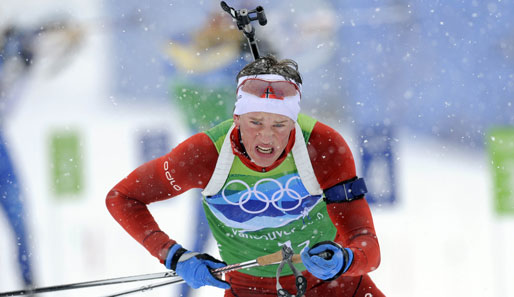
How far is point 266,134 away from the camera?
2.46 m

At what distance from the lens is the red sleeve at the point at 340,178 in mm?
2482

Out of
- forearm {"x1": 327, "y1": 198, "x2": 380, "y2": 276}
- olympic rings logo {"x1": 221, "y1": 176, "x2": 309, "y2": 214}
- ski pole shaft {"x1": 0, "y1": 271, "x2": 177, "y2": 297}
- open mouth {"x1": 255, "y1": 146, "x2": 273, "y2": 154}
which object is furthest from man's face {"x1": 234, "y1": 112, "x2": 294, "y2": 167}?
ski pole shaft {"x1": 0, "y1": 271, "x2": 177, "y2": 297}

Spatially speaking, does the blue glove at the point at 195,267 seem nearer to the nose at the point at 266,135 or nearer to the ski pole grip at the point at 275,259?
the ski pole grip at the point at 275,259

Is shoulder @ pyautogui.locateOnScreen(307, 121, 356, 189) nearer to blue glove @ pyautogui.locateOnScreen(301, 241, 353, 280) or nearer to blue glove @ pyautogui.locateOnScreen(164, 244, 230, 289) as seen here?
blue glove @ pyautogui.locateOnScreen(301, 241, 353, 280)

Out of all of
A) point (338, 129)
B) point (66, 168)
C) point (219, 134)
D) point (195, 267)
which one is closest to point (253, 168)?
point (219, 134)

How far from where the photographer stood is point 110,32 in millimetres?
7621

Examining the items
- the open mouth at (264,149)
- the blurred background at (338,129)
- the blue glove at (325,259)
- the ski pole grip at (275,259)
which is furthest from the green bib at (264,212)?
the blurred background at (338,129)

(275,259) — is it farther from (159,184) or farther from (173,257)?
(159,184)

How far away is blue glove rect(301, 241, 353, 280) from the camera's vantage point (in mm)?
2168

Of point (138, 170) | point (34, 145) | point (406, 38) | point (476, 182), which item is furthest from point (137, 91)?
point (138, 170)

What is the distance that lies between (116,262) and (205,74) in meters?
1.94

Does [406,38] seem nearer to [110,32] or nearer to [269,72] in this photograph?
[110,32]

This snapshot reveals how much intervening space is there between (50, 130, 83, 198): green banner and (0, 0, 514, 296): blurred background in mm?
15

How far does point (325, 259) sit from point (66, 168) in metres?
4.58
